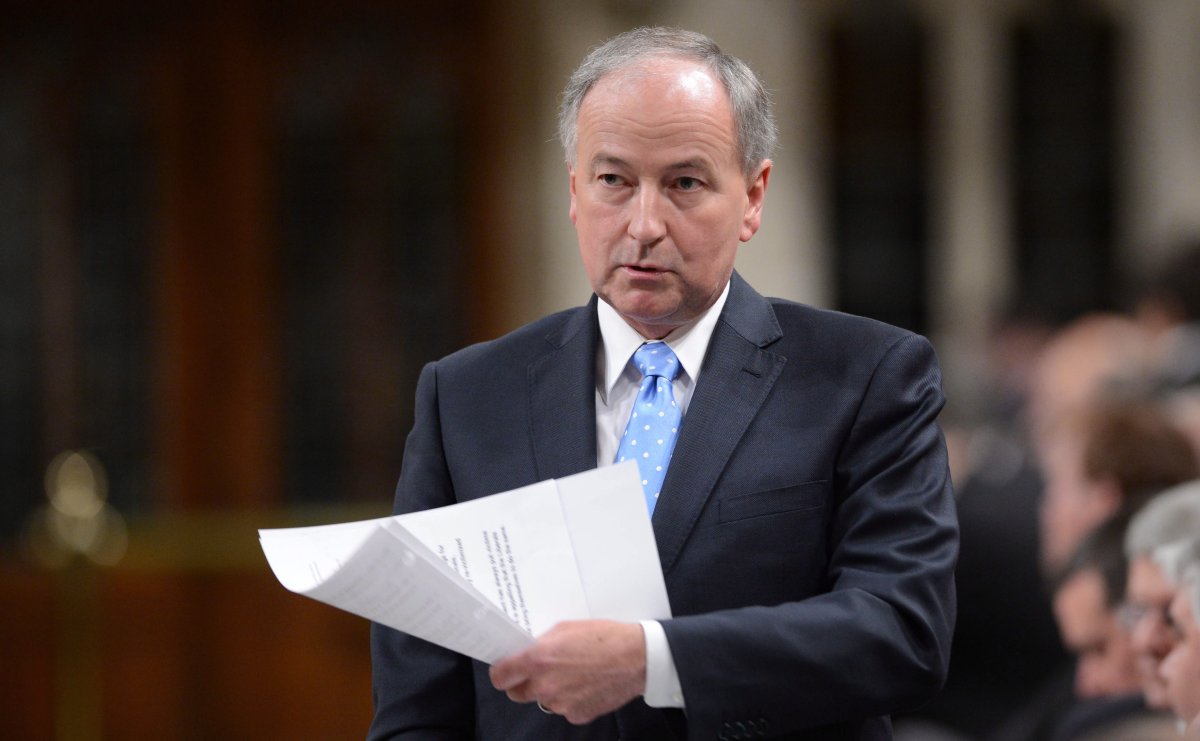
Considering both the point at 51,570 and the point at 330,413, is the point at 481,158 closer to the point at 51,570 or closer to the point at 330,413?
the point at 330,413

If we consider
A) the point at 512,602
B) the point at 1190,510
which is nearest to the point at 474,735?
the point at 512,602

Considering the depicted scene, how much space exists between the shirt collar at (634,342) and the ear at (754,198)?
8 cm

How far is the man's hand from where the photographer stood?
1.89m

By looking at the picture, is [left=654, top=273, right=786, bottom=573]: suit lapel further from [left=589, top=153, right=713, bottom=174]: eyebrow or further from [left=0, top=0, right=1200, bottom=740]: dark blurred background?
[left=0, top=0, right=1200, bottom=740]: dark blurred background

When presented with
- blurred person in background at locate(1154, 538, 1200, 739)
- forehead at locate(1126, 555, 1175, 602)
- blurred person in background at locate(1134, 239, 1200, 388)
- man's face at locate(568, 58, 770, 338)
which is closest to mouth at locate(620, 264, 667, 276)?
man's face at locate(568, 58, 770, 338)

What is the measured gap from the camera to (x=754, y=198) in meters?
2.28

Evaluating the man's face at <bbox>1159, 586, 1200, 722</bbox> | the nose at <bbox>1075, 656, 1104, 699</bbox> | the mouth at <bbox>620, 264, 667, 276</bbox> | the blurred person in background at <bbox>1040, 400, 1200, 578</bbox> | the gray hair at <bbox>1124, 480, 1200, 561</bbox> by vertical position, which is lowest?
the nose at <bbox>1075, 656, 1104, 699</bbox>

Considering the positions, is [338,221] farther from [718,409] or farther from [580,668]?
[580,668]

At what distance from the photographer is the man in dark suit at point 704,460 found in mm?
1959

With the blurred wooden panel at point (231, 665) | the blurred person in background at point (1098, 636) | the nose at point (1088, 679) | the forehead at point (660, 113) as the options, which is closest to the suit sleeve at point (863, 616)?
the forehead at point (660, 113)

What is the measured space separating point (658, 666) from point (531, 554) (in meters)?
0.20

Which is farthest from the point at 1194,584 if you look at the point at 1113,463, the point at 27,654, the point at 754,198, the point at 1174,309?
the point at 27,654

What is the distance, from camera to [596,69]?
7.14 ft

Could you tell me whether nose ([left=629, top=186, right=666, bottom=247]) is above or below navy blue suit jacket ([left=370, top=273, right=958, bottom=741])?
above
